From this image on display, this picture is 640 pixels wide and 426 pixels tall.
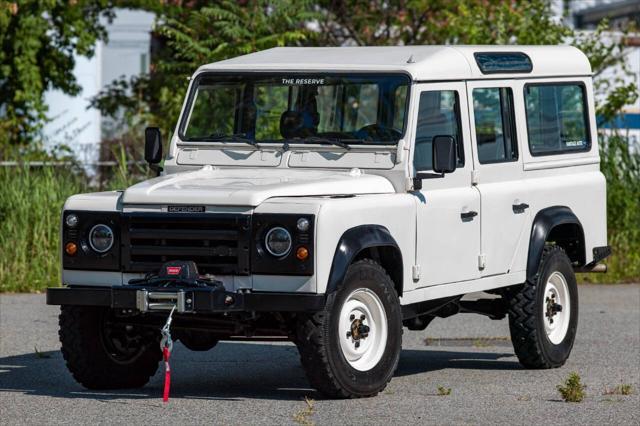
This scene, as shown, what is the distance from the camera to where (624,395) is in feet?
32.8

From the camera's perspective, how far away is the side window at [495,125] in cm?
1110

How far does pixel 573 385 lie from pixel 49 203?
9.00 m

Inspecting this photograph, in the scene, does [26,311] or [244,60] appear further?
[26,311]

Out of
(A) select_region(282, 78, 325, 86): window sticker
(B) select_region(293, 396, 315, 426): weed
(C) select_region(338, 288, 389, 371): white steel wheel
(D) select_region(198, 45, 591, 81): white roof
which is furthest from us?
(A) select_region(282, 78, 325, 86): window sticker

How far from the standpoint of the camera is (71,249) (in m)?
9.77

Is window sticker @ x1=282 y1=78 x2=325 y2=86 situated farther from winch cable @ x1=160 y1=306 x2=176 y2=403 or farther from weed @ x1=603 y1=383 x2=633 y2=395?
weed @ x1=603 y1=383 x2=633 y2=395

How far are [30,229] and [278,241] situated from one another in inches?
343

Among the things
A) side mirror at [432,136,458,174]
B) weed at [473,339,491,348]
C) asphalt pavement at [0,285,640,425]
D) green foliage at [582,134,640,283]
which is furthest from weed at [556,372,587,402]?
green foliage at [582,134,640,283]

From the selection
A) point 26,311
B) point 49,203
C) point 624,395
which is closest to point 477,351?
point 624,395

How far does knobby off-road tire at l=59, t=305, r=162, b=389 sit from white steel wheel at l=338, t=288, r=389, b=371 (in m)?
1.43

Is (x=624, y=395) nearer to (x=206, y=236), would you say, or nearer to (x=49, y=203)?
(x=206, y=236)

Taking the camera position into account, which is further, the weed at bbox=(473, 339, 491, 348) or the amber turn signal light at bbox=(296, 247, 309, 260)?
the weed at bbox=(473, 339, 491, 348)

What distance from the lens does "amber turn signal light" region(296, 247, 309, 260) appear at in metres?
9.10

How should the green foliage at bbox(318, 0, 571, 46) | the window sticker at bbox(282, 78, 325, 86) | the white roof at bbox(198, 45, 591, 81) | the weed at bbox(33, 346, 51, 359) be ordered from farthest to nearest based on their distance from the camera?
the green foliage at bbox(318, 0, 571, 46) < the weed at bbox(33, 346, 51, 359) < the window sticker at bbox(282, 78, 325, 86) < the white roof at bbox(198, 45, 591, 81)
